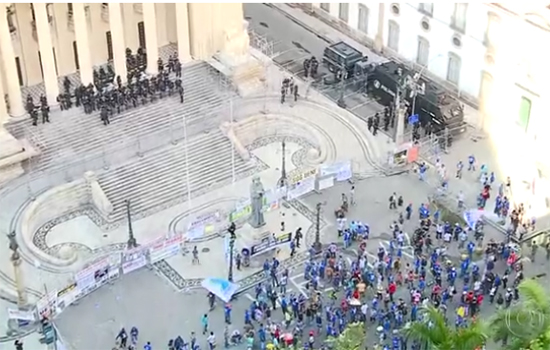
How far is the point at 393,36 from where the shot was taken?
57.8m

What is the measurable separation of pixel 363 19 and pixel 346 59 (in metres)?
5.09

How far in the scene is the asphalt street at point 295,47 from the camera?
180 ft

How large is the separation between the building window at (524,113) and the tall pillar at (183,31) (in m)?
17.4

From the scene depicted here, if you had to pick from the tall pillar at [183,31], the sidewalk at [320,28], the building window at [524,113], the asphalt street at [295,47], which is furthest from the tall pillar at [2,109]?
Answer: the building window at [524,113]

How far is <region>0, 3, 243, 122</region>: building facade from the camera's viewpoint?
157ft

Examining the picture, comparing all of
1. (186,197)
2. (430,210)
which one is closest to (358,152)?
(430,210)

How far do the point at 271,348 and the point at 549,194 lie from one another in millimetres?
17545

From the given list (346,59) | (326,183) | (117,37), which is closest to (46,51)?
(117,37)

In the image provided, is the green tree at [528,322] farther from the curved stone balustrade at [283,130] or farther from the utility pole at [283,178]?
the curved stone balustrade at [283,130]

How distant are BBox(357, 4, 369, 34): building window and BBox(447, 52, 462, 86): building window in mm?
6954

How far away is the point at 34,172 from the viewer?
4709cm

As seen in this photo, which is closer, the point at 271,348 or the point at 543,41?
the point at 271,348

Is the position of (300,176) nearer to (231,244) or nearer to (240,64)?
(231,244)

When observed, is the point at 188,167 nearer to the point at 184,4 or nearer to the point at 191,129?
the point at 191,129
